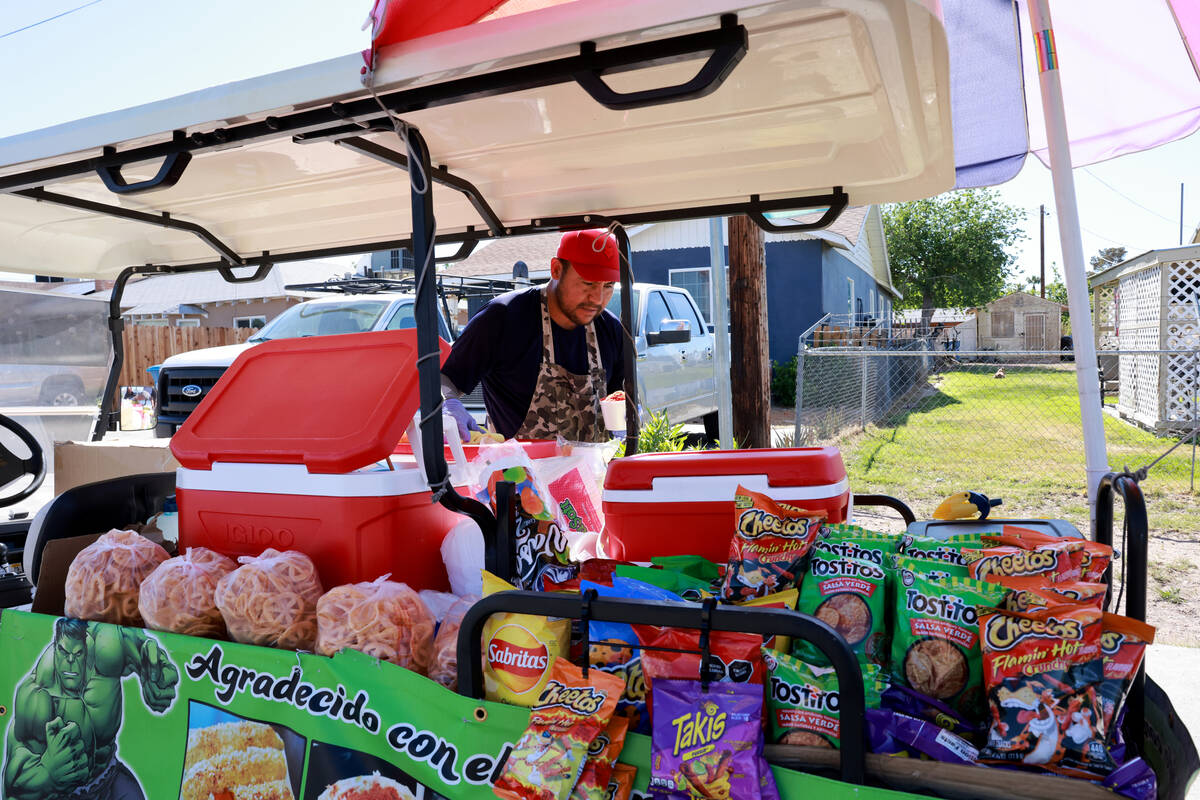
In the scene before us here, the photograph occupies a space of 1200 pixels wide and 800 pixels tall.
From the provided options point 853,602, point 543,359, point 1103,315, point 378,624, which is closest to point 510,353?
point 543,359

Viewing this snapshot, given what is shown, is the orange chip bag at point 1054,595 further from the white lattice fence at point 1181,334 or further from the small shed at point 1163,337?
the white lattice fence at point 1181,334

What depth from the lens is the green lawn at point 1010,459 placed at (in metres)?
8.02

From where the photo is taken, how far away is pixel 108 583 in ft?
6.79

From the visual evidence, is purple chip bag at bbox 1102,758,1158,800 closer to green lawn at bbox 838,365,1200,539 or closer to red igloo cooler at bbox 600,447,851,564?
red igloo cooler at bbox 600,447,851,564

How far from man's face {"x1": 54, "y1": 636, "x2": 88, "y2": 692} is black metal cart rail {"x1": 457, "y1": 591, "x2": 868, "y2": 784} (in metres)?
1.13

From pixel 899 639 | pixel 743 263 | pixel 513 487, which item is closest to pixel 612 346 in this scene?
pixel 513 487

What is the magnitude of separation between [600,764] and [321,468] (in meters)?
1.04

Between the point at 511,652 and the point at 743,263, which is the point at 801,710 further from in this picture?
the point at 743,263

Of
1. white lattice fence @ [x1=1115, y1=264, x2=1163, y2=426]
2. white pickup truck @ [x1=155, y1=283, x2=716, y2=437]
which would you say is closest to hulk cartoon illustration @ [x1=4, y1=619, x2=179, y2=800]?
white pickup truck @ [x1=155, y1=283, x2=716, y2=437]

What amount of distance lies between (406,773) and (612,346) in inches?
99.3

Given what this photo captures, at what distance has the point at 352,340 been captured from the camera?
7.64 feet

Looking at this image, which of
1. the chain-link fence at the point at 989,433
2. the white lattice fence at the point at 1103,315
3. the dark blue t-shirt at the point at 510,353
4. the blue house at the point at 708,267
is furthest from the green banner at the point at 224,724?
the white lattice fence at the point at 1103,315

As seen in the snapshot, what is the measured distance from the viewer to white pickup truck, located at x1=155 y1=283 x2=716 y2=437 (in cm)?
788

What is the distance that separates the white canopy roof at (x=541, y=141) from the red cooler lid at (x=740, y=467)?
0.93 m
